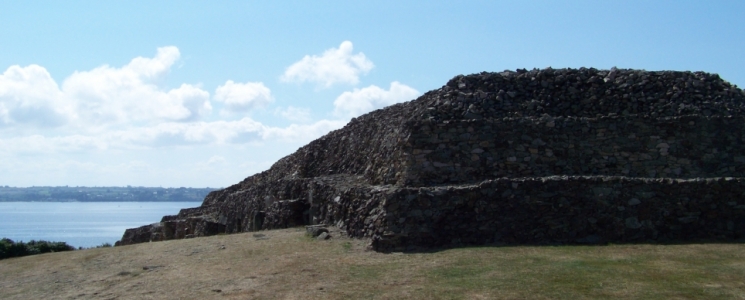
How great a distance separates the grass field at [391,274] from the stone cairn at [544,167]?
3.03 ft

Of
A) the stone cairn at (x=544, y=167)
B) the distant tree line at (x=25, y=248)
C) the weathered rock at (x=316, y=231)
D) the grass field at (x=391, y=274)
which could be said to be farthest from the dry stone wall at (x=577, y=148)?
the distant tree line at (x=25, y=248)

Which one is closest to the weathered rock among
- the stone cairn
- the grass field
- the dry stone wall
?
the stone cairn

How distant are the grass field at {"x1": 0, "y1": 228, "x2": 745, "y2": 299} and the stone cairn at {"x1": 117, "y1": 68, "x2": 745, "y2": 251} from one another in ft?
3.03

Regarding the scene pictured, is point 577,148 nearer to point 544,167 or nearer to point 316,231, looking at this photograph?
point 544,167

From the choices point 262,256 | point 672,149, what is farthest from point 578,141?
point 262,256

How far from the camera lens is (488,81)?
72.1ft

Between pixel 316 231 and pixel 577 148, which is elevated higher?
pixel 577 148

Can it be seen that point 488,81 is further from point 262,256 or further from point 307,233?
point 262,256

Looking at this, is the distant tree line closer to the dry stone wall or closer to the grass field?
the grass field

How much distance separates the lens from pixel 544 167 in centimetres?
1869

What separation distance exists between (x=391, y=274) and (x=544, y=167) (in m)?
7.40

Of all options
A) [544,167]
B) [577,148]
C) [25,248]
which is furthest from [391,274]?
[25,248]

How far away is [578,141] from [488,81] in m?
3.97

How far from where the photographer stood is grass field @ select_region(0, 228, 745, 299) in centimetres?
1120
